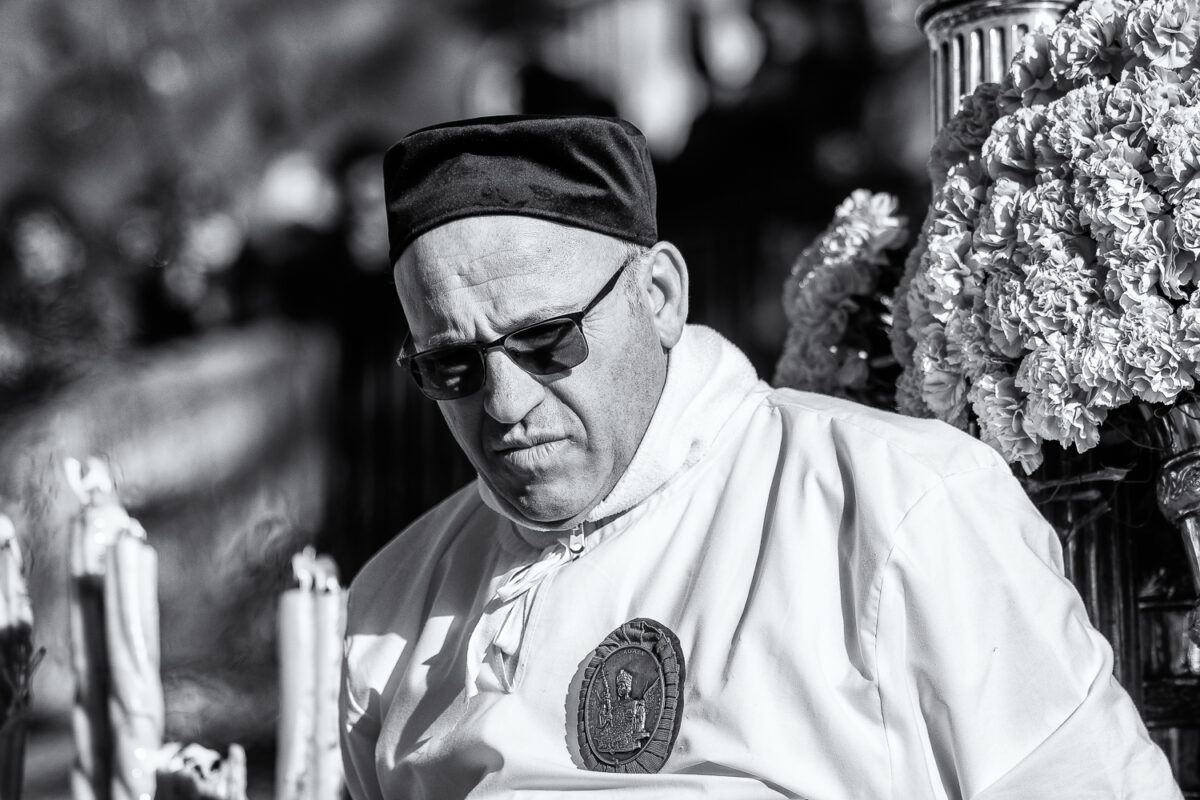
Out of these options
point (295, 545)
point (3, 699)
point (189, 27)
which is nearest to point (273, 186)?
point (189, 27)

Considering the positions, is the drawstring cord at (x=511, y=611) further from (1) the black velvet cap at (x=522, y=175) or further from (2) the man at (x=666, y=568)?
(1) the black velvet cap at (x=522, y=175)

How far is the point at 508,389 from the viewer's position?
194 centimetres

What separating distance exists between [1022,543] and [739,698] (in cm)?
37

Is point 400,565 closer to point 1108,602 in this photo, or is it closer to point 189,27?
point 1108,602

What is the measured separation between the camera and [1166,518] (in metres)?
2.07

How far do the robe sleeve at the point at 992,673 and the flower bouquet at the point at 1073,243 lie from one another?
1.01 feet

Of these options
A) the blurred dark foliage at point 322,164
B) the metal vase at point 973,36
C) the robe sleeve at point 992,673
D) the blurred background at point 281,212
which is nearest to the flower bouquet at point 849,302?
the metal vase at point 973,36

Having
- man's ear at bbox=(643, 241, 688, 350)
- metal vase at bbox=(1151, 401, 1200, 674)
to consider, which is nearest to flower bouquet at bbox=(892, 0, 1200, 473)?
metal vase at bbox=(1151, 401, 1200, 674)

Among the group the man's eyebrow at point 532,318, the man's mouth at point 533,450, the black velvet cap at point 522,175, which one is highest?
the black velvet cap at point 522,175

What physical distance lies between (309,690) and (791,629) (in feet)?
3.46

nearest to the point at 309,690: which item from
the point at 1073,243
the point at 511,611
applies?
the point at 511,611

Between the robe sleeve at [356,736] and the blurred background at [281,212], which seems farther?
the blurred background at [281,212]

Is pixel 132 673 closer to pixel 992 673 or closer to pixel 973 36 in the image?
pixel 992 673

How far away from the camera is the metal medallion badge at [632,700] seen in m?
1.83
